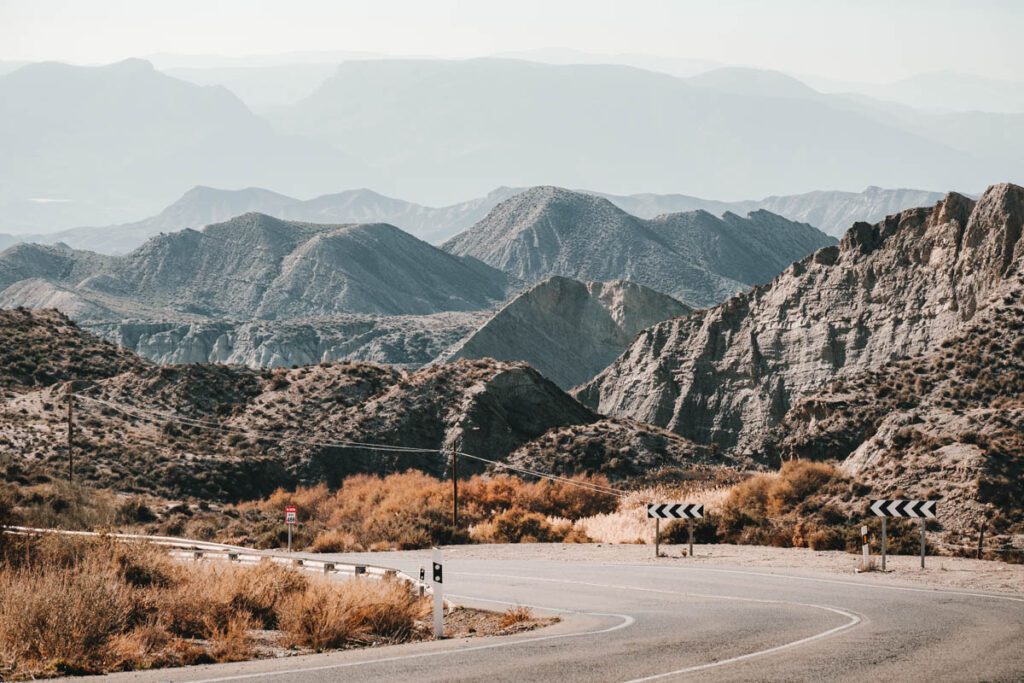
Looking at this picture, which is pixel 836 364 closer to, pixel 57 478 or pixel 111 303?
pixel 57 478

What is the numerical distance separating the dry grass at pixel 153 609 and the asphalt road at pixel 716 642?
823 mm

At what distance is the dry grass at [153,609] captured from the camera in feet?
46.3

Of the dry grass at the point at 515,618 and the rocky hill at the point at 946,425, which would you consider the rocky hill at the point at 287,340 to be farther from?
the dry grass at the point at 515,618

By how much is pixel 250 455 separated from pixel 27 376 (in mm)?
18579

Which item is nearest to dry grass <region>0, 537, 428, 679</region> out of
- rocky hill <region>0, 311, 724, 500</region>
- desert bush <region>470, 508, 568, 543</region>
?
desert bush <region>470, 508, 568, 543</region>

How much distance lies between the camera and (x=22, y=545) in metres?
19.4

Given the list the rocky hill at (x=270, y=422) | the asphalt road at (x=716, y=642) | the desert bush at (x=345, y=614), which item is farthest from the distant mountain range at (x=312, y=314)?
the desert bush at (x=345, y=614)

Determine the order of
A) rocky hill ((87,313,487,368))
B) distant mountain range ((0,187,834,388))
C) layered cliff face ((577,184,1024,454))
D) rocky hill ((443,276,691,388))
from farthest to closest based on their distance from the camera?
1. rocky hill ((87,313,487,368))
2. distant mountain range ((0,187,834,388))
3. rocky hill ((443,276,691,388))
4. layered cliff face ((577,184,1024,454))

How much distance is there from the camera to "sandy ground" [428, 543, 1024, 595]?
26.4 meters

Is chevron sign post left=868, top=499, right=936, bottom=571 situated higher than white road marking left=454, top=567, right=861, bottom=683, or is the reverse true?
chevron sign post left=868, top=499, right=936, bottom=571

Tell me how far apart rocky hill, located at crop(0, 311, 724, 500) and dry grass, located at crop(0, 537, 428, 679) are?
38212 mm

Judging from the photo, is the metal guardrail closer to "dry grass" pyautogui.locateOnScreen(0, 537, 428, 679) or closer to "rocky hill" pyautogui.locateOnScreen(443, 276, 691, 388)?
"dry grass" pyautogui.locateOnScreen(0, 537, 428, 679)

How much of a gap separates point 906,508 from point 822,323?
5361 cm

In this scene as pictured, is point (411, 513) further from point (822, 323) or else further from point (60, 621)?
point (822, 323)
